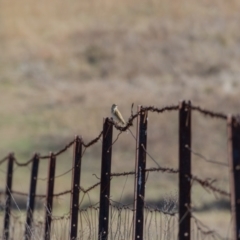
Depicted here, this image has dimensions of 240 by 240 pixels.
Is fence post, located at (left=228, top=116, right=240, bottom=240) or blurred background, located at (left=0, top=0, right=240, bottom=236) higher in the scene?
blurred background, located at (left=0, top=0, right=240, bottom=236)

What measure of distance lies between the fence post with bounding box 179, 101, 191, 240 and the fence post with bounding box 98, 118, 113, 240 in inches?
90.9

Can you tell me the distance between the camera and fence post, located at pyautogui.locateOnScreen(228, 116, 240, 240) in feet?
21.8

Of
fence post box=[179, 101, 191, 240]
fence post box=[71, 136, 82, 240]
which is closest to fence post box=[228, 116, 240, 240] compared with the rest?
fence post box=[179, 101, 191, 240]

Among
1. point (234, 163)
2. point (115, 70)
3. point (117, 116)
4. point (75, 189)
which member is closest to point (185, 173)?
point (234, 163)

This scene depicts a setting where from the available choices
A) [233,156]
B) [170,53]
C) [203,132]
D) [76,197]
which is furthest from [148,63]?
[233,156]

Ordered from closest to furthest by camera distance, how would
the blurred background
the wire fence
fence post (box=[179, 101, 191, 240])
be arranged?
1. the wire fence
2. fence post (box=[179, 101, 191, 240])
3. the blurred background

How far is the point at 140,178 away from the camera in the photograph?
898cm

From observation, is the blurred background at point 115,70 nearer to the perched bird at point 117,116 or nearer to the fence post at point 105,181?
the perched bird at point 117,116

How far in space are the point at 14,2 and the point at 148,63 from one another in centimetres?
1678

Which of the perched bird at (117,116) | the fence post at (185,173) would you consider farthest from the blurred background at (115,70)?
the fence post at (185,173)

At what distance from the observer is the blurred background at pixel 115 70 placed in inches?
1718

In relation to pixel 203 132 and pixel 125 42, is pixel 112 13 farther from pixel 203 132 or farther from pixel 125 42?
pixel 203 132

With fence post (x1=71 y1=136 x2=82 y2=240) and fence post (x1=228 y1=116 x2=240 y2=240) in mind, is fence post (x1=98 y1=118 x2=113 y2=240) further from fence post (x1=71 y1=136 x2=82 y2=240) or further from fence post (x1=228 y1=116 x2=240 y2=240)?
fence post (x1=228 y1=116 x2=240 y2=240)

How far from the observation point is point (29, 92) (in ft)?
180
